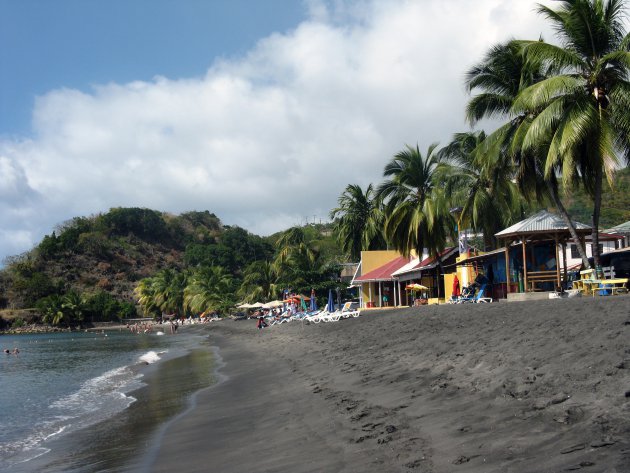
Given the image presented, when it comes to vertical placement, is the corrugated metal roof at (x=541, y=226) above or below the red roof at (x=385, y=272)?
above

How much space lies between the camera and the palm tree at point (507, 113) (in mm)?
21319

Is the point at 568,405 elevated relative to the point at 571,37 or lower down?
lower down

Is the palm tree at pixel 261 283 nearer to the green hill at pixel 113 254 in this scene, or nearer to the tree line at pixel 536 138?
the tree line at pixel 536 138

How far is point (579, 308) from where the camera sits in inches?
424

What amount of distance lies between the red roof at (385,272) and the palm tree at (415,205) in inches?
206

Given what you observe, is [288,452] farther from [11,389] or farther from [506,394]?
[11,389]

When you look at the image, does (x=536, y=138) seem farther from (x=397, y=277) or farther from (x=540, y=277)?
(x=397, y=277)

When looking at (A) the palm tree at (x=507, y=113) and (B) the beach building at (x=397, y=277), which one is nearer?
(A) the palm tree at (x=507, y=113)

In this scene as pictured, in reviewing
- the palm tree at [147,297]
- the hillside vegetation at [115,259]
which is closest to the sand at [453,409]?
the hillside vegetation at [115,259]

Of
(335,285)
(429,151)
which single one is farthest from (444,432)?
(335,285)

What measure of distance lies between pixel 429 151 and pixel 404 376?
2684 centimetres

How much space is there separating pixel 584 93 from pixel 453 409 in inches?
541

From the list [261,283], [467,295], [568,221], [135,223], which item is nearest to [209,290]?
[261,283]

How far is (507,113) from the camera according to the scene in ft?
77.8
